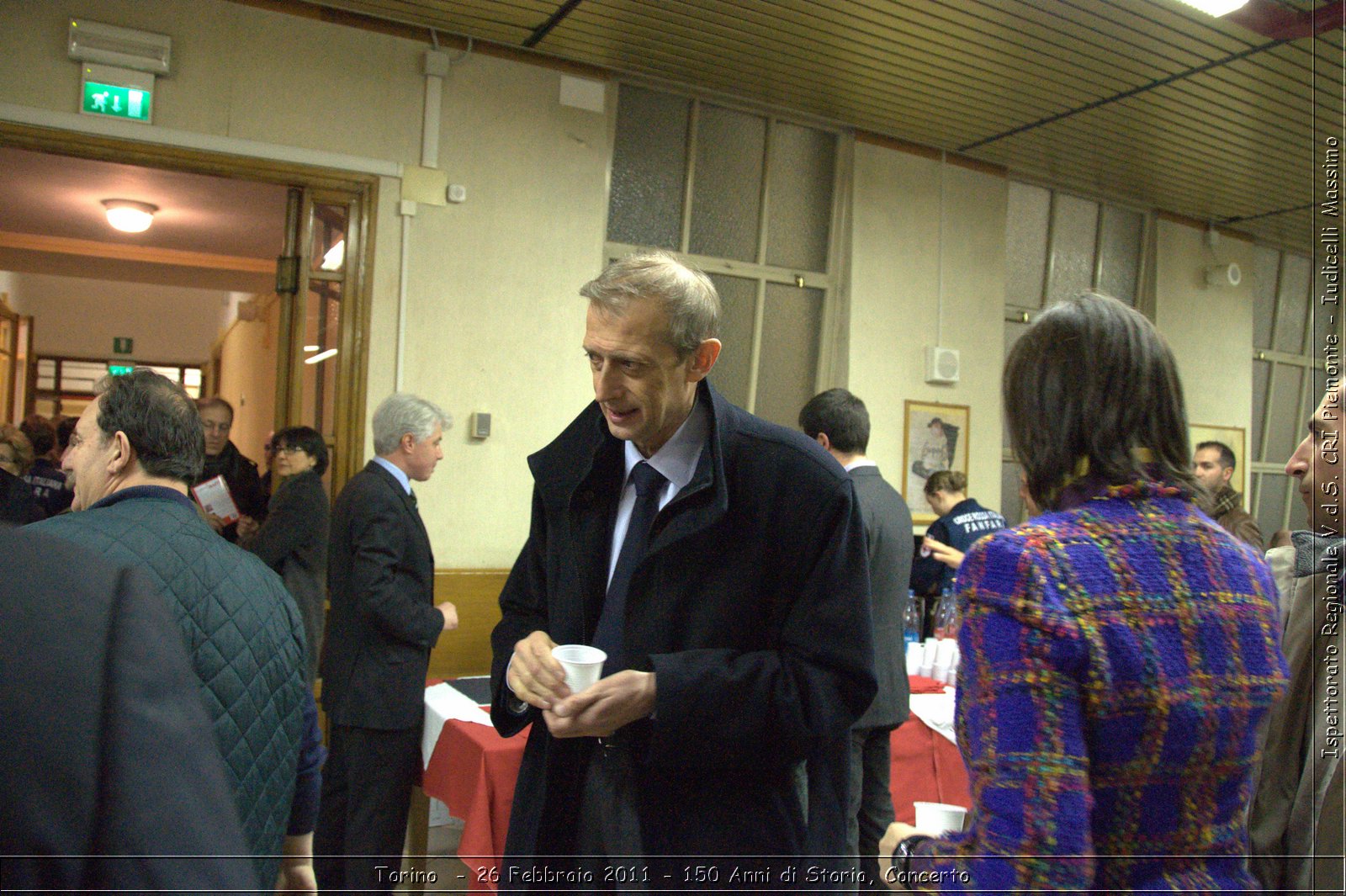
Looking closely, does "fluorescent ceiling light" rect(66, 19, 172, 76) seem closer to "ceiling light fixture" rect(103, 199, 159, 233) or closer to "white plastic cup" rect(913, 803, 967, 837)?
"ceiling light fixture" rect(103, 199, 159, 233)

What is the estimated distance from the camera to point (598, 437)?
1772 millimetres

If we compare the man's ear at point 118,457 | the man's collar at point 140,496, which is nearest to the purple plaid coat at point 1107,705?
the man's collar at point 140,496

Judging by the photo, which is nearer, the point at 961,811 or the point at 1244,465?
the point at 961,811

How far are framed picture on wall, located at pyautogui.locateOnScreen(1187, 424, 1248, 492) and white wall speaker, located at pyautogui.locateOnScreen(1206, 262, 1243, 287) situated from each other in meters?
1.29

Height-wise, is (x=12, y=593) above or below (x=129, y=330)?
below

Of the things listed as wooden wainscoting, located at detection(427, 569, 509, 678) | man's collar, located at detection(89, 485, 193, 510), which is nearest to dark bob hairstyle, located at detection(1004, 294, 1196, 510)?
man's collar, located at detection(89, 485, 193, 510)

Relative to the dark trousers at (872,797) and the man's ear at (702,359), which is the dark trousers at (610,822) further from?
the dark trousers at (872,797)

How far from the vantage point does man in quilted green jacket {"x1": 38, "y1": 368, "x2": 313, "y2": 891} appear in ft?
5.24

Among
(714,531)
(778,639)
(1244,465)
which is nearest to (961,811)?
(778,639)

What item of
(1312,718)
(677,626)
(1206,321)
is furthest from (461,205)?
(1206,321)

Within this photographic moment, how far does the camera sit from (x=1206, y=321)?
8242mm

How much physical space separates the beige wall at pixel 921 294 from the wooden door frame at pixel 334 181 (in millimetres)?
3139

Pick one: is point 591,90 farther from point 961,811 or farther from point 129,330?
point 129,330

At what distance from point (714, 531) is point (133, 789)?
110 centimetres
